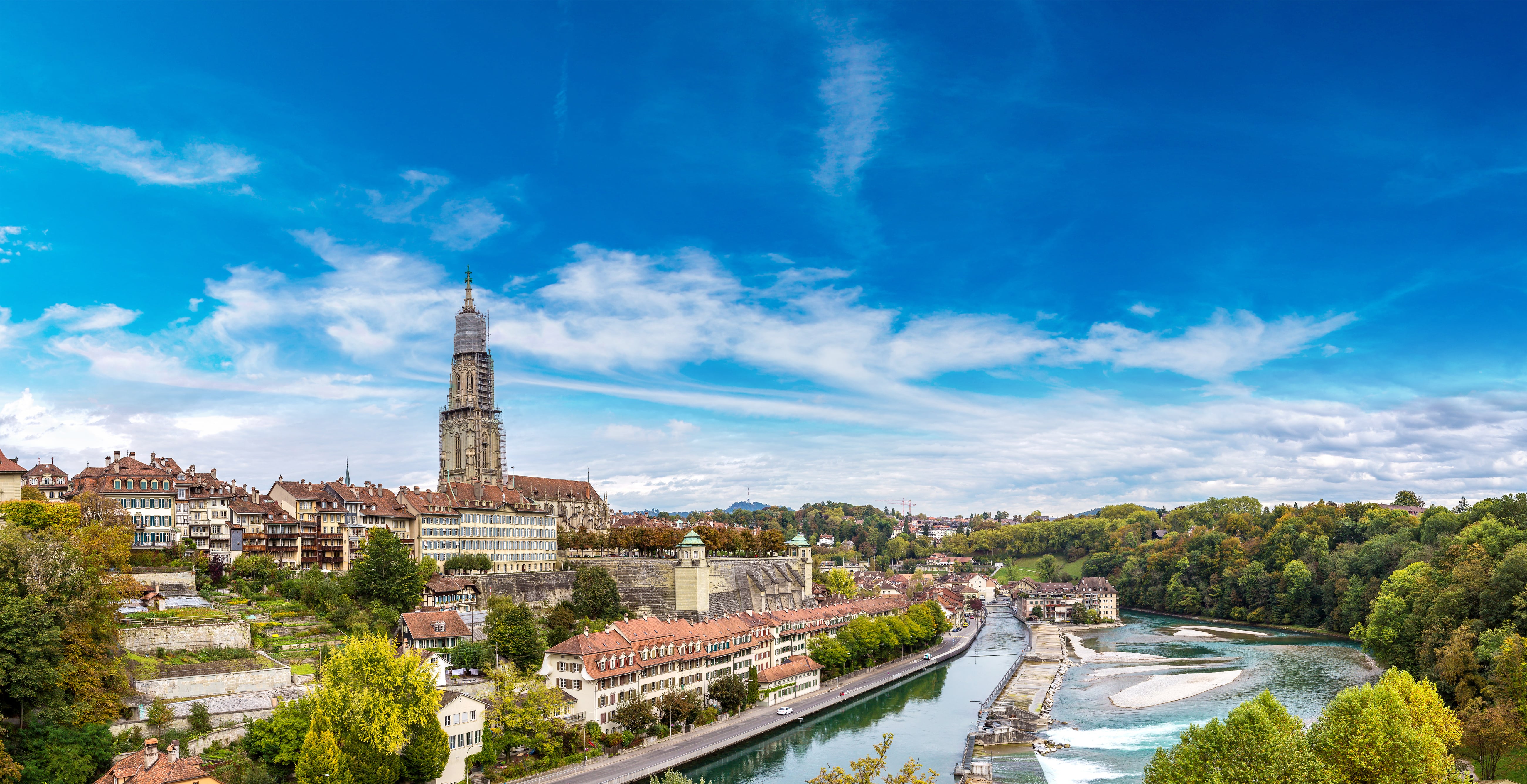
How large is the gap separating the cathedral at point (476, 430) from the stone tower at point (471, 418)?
0.04 metres

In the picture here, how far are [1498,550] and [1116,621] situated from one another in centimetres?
5611

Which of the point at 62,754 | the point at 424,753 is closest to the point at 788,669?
the point at 424,753

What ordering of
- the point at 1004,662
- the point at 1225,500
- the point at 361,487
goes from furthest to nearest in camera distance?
1. the point at 1225,500
2. the point at 1004,662
3. the point at 361,487

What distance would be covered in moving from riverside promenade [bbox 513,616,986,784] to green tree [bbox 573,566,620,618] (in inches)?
563

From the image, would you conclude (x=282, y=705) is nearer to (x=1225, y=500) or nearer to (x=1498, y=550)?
(x=1498, y=550)

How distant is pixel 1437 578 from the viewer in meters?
56.1

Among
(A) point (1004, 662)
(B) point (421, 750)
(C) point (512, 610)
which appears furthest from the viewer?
(A) point (1004, 662)

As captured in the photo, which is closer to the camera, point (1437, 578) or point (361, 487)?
point (1437, 578)

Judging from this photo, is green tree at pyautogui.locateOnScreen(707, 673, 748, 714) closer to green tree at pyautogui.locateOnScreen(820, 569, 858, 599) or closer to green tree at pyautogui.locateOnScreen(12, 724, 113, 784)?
green tree at pyautogui.locateOnScreen(12, 724, 113, 784)

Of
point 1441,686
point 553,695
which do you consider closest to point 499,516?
point 553,695

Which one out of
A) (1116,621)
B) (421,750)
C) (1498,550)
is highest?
(1498,550)

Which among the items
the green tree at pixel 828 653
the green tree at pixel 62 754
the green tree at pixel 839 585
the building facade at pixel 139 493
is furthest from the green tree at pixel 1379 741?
the green tree at pixel 839 585

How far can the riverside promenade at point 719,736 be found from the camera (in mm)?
38781

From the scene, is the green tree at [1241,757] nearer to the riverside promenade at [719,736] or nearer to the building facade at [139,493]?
the riverside promenade at [719,736]
